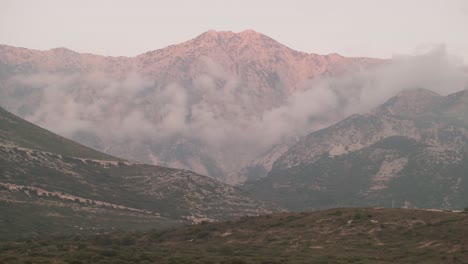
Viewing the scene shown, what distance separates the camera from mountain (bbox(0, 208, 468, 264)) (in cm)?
13425

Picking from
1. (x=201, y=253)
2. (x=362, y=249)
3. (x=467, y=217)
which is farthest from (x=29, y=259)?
(x=467, y=217)

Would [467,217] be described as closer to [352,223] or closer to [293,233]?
[352,223]

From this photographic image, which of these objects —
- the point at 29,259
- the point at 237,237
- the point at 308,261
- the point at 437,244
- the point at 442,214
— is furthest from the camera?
the point at 237,237

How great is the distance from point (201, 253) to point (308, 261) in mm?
32280

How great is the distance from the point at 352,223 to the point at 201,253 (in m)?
59.7

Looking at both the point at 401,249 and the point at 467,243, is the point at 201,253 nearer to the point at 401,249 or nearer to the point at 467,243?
the point at 401,249

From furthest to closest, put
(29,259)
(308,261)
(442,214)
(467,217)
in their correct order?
(442,214) → (467,217) → (308,261) → (29,259)

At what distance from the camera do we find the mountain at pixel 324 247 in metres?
134

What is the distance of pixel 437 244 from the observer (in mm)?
149250

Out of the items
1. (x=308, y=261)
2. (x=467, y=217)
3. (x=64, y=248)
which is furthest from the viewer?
(x=467, y=217)

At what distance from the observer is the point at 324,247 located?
163 meters

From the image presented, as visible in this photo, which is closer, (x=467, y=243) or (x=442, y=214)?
(x=467, y=243)

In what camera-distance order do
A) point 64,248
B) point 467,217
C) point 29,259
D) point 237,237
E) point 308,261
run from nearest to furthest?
point 29,259 → point 308,261 → point 64,248 → point 467,217 → point 237,237

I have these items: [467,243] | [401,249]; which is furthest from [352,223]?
[467,243]
